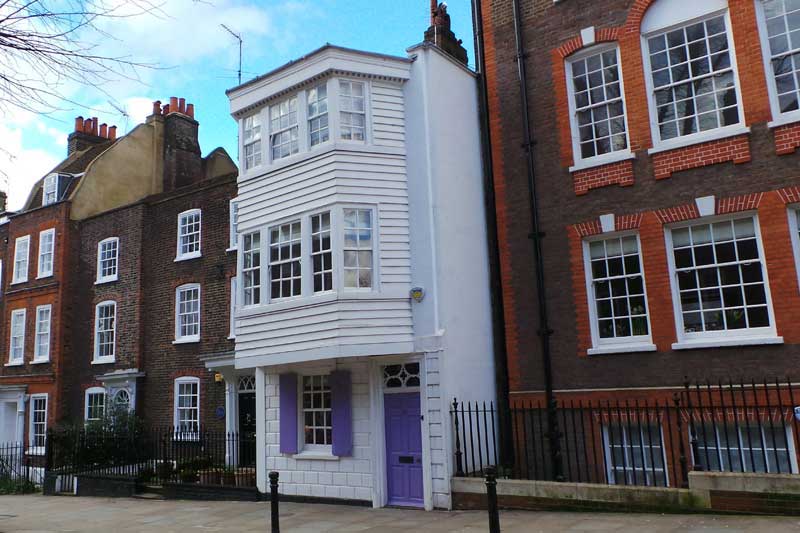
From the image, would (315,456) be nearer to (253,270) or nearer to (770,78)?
(253,270)

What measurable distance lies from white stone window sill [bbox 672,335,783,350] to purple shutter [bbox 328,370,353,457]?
6168 mm

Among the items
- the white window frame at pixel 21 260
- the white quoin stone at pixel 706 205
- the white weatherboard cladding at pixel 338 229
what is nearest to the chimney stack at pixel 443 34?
the white weatherboard cladding at pixel 338 229

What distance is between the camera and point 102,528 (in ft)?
38.3

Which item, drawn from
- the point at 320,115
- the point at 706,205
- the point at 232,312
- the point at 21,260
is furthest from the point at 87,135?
the point at 706,205

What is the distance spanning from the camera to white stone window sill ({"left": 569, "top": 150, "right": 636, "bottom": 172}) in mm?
12062

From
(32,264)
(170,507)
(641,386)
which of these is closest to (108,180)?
(32,264)

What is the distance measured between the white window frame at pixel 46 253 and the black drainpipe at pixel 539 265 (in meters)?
20.0

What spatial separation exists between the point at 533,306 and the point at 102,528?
9.11 m

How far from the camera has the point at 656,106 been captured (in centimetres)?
1202

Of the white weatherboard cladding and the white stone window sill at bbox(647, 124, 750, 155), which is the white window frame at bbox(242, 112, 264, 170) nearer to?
the white weatherboard cladding

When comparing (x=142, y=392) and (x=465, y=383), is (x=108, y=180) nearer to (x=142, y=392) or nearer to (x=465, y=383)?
(x=142, y=392)

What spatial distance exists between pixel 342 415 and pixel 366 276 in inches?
111

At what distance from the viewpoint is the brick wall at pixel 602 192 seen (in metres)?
10.7

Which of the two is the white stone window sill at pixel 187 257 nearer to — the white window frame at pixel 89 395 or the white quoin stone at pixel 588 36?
the white window frame at pixel 89 395
